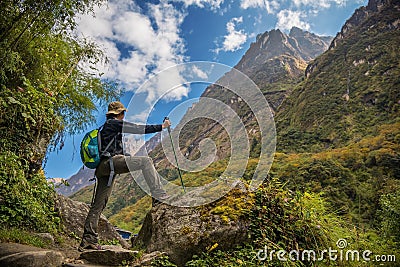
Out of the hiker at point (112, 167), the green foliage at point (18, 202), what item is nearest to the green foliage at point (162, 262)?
the hiker at point (112, 167)

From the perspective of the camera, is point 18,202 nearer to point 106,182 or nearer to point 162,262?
point 106,182

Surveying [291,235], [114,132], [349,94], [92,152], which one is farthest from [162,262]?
[349,94]

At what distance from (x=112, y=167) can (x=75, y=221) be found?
11.8 ft

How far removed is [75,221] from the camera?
7.25 meters

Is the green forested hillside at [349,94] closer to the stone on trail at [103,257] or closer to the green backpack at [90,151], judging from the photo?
the green backpack at [90,151]

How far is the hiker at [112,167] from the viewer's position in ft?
15.2

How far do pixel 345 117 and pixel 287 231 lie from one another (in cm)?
9080

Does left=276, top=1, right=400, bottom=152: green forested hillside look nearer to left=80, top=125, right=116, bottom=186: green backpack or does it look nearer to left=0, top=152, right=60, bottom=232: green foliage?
left=0, top=152, right=60, bottom=232: green foliage

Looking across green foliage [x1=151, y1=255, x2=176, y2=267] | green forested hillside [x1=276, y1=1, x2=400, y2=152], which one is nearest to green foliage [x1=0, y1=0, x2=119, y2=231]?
green foliage [x1=151, y1=255, x2=176, y2=267]

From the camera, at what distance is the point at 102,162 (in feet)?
15.1

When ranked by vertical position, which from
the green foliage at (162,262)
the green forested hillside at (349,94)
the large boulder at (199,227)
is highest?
the green forested hillside at (349,94)

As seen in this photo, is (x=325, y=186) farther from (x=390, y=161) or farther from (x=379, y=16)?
(x=379, y=16)

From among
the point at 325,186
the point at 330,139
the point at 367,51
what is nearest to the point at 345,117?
the point at 330,139

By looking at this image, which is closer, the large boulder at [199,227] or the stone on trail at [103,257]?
the stone on trail at [103,257]
